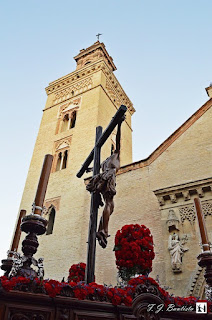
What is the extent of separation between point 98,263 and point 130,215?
223cm

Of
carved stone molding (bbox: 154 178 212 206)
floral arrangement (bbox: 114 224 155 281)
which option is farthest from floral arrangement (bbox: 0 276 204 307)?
carved stone molding (bbox: 154 178 212 206)

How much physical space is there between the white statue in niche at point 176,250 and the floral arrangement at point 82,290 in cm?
581

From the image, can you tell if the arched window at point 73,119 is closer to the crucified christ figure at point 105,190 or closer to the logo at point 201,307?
the crucified christ figure at point 105,190

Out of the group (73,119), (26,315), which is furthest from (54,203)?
(26,315)

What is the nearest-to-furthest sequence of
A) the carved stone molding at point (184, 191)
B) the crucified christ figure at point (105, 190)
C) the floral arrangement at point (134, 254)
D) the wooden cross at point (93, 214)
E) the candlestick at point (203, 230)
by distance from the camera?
the wooden cross at point (93, 214), the crucified christ figure at point (105, 190), the candlestick at point (203, 230), the floral arrangement at point (134, 254), the carved stone molding at point (184, 191)

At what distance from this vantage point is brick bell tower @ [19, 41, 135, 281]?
13125 millimetres

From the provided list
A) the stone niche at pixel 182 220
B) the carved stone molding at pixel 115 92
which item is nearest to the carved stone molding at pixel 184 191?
the stone niche at pixel 182 220

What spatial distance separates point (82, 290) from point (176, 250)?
6.86 m

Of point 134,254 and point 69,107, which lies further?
point 69,107

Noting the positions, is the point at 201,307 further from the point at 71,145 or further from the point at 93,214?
the point at 71,145

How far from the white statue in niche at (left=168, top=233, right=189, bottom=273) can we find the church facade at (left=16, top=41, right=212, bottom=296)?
3 cm

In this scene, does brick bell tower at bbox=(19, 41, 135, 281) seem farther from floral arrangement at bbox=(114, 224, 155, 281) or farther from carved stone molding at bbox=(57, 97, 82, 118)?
floral arrangement at bbox=(114, 224, 155, 281)

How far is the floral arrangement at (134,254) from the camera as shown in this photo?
17.3 ft

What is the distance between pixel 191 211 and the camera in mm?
9156
